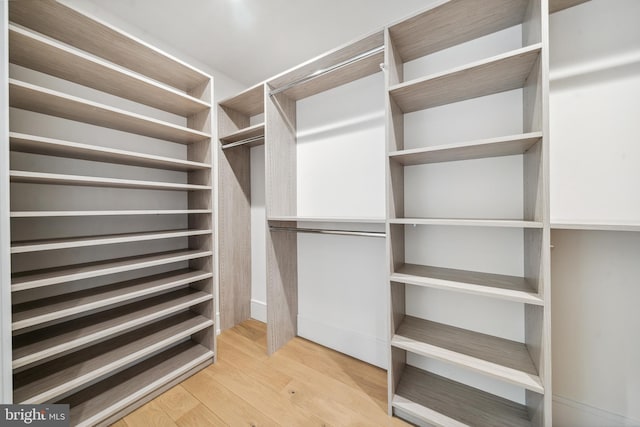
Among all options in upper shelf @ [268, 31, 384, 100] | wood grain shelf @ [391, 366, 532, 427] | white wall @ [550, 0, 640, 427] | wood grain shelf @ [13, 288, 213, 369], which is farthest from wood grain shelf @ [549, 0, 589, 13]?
wood grain shelf @ [13, 288, 213, 369]

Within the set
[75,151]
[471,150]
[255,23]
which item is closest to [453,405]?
[471,150]

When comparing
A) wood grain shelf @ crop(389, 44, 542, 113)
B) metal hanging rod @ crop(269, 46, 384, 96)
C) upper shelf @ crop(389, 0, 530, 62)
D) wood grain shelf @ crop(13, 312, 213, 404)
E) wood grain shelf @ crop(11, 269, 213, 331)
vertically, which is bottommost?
wood grain shelf @ crop(13, 312, 213, 404)

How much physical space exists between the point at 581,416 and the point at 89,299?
2.63 meters

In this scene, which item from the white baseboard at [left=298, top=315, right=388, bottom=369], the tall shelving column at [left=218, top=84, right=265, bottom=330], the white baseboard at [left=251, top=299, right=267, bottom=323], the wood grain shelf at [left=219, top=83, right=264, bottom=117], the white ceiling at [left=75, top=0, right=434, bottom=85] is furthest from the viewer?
the white baseboard at [left=251, top=299, right=267, bottom=323]

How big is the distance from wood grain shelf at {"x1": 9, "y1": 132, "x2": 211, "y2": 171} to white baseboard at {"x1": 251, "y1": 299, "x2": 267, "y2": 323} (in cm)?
149

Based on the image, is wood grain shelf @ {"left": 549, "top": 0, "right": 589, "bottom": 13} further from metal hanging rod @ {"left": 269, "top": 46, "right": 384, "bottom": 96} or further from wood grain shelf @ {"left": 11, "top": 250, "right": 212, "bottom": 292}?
wood grain shelf @ {"left": 11, "top": 250, "right": 212, "bottom": 292}

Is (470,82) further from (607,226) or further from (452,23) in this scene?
(607,226)

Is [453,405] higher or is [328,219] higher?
[328,219]

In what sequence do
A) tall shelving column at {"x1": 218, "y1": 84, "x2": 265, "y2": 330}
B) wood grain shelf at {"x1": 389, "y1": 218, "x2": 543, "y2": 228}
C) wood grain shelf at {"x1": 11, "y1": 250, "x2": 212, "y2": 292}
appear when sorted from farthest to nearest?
tall shelving column at {"x1": 218, "y1": 84, "x2": 265, "y2": 330} < wood grain shelf at {"x1": 11, "y1": 250, "x2": 212, "y2": 292} < wood grain shelf at {"x1": 389, "y1": 218, "x2": 543, "y2": 228}

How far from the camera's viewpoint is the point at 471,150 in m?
1.21

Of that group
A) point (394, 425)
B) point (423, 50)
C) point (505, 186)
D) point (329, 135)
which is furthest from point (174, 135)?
point (394, 425)

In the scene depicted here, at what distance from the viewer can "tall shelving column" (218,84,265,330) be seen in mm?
2254

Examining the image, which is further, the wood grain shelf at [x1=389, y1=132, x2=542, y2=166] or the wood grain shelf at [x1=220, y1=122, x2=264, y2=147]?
the wood grain shelf at [x1=220, y1=122, x2=264, y2=147]


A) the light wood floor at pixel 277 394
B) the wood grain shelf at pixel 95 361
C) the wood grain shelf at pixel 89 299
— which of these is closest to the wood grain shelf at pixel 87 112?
the wood grain shelf at pixel 89 299
